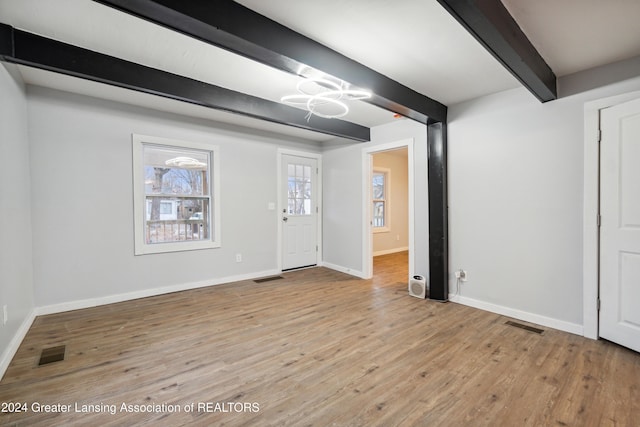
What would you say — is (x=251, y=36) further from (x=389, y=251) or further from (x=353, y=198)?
(x=389, y=251)

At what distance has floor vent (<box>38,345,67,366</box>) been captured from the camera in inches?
87.3

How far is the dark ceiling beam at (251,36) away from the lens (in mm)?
1531

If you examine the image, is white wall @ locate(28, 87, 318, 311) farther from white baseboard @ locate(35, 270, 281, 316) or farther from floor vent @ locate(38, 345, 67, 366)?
floor vent @ locate(38, 345, 67, 366)

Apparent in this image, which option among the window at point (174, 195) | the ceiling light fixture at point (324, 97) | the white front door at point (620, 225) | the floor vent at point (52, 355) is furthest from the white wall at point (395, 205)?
the floor vent at point (52, 355)

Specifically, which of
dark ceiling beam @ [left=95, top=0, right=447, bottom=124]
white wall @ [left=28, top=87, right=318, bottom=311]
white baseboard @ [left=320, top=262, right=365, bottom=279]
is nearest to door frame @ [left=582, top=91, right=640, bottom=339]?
dark ceiling beam @ [left=95, top=0, right=447, bottom=124]

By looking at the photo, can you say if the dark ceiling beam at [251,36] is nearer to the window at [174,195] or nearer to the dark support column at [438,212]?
the dark support column at [438,212]

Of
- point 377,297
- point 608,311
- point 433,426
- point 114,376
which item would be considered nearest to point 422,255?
point 377,297

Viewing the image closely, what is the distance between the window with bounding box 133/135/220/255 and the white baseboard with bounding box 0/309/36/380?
114cm

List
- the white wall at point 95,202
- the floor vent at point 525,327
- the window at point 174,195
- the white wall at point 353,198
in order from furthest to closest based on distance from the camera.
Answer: the white wall at point 353,198, the window at point 174,195, the white wall at point 95,202, the floor vent at point 525,327

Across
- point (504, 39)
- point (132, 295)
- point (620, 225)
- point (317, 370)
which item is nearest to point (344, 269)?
point (317, 370)

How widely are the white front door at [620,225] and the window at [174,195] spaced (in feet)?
14.3

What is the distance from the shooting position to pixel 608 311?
2461mm

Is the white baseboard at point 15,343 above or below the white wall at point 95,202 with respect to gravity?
below

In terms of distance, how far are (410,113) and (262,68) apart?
1.64 m
